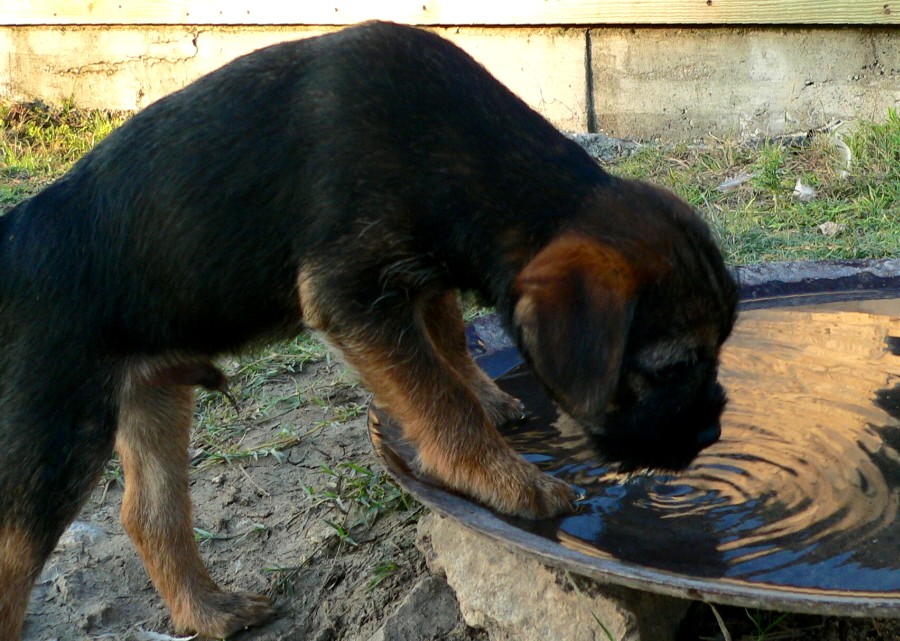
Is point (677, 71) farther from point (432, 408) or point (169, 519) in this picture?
point (169, 519)

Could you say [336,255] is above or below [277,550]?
above

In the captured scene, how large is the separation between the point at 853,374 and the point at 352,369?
6.19 ft

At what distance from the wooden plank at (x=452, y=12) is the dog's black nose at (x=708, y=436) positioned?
504 cm

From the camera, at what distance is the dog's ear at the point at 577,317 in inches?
117

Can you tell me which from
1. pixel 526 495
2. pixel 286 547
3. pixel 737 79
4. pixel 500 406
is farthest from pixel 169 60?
pixel 526 495

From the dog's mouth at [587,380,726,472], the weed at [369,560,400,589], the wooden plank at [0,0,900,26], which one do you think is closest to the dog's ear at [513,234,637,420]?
the dog's mouth at [587,380,726,472]

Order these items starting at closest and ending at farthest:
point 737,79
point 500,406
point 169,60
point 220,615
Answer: point 220,615 < point 500,406 < point 737,79 < point 169,60

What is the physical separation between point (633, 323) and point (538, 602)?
2.93 feet

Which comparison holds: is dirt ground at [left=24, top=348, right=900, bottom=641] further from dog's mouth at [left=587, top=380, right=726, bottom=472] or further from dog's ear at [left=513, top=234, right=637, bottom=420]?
dog's ear at [left=513, top=234, right=637, bottom=420]

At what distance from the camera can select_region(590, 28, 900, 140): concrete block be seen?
767 cm

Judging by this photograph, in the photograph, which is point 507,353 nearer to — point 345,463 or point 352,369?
point 345,463

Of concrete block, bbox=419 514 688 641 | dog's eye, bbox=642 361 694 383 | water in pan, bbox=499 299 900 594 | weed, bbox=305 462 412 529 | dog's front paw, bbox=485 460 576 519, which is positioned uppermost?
dog's eye, bbox=642 361 694 383

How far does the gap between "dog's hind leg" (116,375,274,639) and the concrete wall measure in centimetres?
532

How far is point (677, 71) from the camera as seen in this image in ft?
26.8
